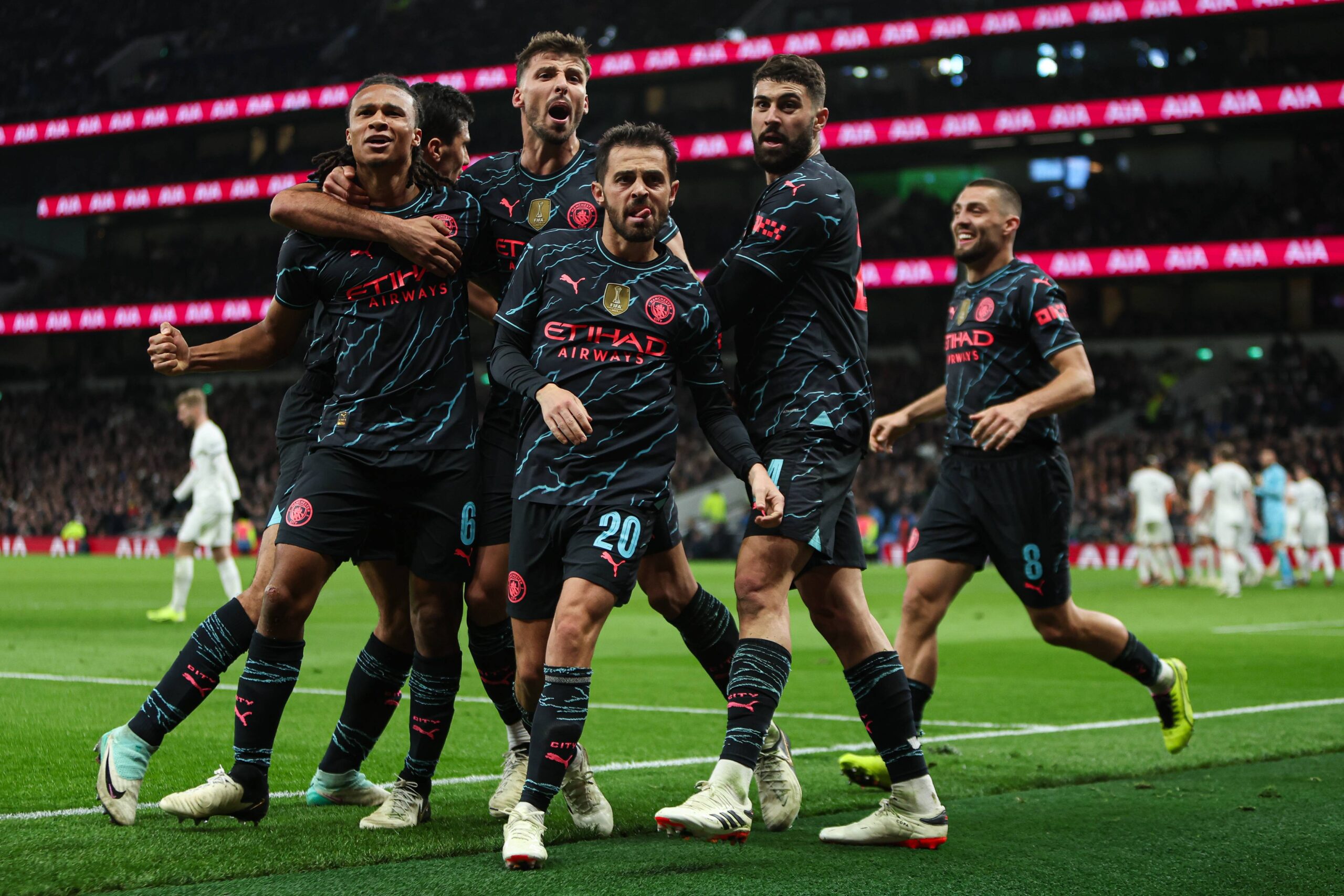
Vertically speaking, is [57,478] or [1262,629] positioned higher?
[57,478]

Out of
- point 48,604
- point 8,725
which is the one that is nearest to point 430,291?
point 8,725

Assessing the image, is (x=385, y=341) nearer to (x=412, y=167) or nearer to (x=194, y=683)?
(x=412, y=167)

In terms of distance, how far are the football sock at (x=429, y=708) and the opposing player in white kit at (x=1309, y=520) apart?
20473 millimetres

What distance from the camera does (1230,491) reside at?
20.5 metres

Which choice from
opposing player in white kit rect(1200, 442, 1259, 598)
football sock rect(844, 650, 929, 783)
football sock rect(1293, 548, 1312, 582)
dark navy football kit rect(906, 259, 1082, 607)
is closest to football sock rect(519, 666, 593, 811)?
football sock rect(844, 650, 929, 783)

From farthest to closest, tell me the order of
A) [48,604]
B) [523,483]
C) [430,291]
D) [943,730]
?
[48,604] → [943,730] → [430,291] → [523,483]

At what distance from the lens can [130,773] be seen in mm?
4684

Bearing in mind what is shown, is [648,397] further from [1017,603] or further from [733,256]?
[1017,603]

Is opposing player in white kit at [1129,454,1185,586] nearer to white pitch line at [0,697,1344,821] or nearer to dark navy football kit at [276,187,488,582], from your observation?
white pitch line at [0,697,1344,821]

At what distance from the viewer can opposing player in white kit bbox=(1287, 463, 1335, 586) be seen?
75.2ft

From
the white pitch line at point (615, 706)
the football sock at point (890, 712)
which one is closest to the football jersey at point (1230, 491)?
the white pitch line at point (615, 706)

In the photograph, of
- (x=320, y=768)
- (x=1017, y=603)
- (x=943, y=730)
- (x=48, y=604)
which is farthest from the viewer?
(x=1017, y=603)

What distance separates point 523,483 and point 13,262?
52202 millimetres

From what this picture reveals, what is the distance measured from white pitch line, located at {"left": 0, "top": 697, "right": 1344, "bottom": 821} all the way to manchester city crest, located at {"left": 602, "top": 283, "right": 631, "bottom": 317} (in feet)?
7.30
